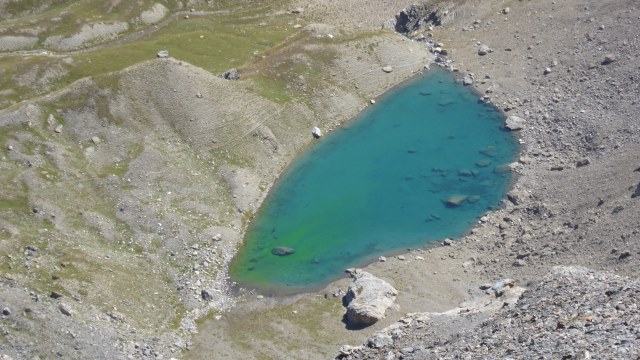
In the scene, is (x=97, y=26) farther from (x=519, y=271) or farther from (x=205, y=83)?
(x=519, y=271)

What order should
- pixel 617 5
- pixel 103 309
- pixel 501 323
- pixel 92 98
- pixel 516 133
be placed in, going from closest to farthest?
pixel 501 323
pixel 103 309
pixel 92 98
pixel 516 133
pixel 617 5

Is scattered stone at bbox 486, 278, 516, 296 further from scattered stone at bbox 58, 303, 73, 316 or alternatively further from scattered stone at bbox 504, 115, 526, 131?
scattered stone at bbox 58, 303, 73, 316

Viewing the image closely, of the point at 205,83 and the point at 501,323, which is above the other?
the point at 205,83

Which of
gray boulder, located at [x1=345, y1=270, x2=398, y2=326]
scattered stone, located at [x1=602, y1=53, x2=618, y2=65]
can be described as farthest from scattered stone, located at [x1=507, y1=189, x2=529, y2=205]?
scattered stone, located at [x1=602, y1=53, x2=618, y2=65]

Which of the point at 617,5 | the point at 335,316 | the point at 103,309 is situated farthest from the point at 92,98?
the point at 617,5

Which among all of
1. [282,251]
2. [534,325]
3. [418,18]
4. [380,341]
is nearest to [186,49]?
[418,18]

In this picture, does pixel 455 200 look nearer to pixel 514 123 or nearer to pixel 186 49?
pixel 514 123
